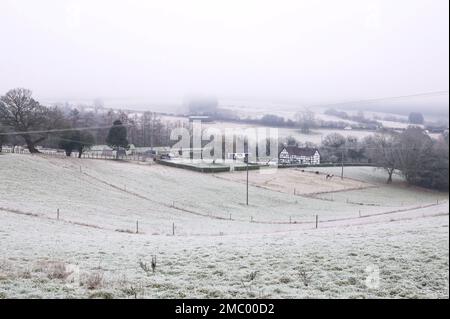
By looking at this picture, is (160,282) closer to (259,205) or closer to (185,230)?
(185,230)

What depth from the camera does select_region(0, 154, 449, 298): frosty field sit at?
722cm

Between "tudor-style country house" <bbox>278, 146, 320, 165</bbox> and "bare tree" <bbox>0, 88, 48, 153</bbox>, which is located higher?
"bare tree" <bbox>0, 88, 48, 153</bbox>

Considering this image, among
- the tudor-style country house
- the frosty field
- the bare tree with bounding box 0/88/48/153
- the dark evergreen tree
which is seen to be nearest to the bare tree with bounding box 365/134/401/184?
the frosty field

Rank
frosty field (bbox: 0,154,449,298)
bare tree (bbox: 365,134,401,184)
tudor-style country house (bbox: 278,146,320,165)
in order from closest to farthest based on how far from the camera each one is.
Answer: frosty field (bbox: 0,154,449,298) < bare tree (bbox: 365,134,401,184) < tudor-style country house (bbox: 278,146,320,165)

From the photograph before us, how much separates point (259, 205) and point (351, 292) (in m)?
21.3

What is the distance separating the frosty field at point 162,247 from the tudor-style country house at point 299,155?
338 cm

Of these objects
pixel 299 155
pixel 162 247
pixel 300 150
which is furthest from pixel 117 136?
pixel 300 150

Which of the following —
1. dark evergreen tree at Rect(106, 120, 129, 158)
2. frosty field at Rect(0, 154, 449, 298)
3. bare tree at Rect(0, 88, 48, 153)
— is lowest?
frosty field at Rect(0, 154, 449, 298)

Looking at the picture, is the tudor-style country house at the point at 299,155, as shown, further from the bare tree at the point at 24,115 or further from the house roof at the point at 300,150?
the bare tree at the point at 24,115

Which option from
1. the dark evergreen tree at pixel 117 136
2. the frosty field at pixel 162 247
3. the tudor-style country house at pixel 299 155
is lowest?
the frosty field at pixel 162 247

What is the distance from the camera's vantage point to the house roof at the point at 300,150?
23281 millimetres

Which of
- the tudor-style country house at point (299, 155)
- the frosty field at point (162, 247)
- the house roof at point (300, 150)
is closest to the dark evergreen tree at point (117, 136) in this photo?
the frosty field at point (162, 247)

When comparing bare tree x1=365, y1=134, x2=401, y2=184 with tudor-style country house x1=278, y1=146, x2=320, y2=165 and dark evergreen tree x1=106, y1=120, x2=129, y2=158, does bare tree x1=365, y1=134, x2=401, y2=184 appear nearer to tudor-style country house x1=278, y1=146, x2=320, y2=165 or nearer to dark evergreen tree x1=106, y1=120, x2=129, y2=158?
tudor-style country house x1=278, y1=146, x2=320, y2=165

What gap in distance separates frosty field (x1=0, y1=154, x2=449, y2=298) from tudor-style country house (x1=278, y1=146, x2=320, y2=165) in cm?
338
